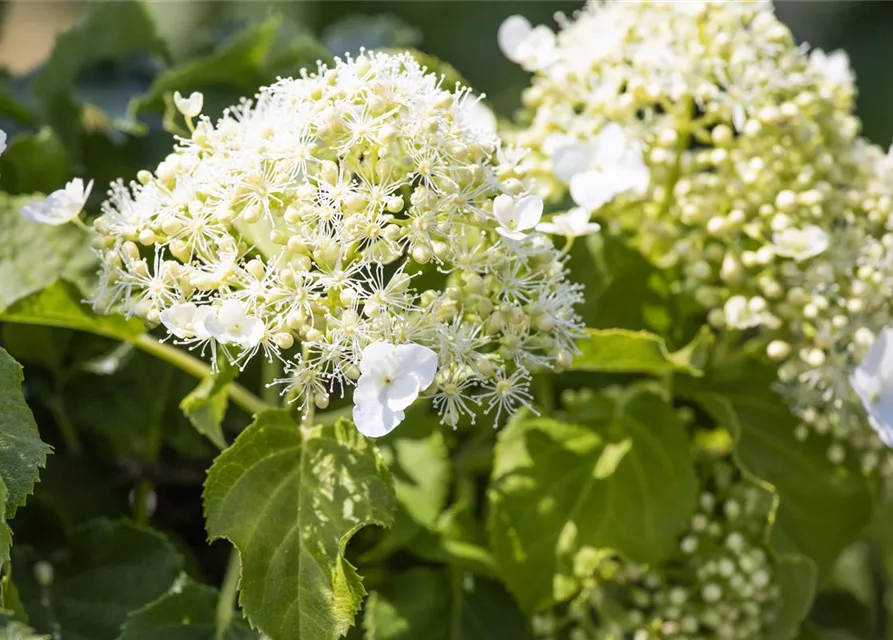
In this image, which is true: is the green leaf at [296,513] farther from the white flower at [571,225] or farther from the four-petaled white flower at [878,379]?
the four-petaled white flower at [878,379]

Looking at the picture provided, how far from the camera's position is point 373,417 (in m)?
0.47

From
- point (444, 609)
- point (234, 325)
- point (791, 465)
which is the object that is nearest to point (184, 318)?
point (234, 325)

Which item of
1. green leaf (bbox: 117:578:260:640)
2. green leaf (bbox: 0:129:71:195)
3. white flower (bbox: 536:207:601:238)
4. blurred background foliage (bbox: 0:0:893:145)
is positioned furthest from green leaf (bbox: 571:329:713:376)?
blurred background foliage (bbox: 0:0:893:145)

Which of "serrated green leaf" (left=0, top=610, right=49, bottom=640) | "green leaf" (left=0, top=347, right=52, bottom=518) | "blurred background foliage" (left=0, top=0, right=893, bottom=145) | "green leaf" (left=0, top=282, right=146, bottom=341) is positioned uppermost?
"blurred background foliage" (left=0, top=0, right=893, bottom=145)

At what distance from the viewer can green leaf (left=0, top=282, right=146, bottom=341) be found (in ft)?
2.00

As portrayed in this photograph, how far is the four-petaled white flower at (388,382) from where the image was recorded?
0.46m

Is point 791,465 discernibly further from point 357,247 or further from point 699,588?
point 357,247

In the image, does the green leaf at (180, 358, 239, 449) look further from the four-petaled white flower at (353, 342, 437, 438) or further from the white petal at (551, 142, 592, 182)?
the white petal at (551, 142, 592, 182)

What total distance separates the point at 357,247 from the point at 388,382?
0.25 feet

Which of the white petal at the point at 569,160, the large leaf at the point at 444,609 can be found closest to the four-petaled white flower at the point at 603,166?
the white petal at the point at 569,160

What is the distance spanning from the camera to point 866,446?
74 cm

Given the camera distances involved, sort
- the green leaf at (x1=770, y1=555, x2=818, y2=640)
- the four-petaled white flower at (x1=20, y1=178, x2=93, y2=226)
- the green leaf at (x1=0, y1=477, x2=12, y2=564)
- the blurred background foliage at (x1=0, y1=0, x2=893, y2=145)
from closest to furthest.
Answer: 1. the green leaf at (x1=0, y1=477, x2=12, y2=564)
2. the four-petaled white flower at (x1=20, y1=178, x2=93, y2=226)
3. the green leaf at (x1=770, y1=555, x2=818, y2=640)
4. the blurred background foliage at (x1=0, y1=0, x2=893, y2=145)

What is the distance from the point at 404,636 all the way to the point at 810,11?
85.1 inches

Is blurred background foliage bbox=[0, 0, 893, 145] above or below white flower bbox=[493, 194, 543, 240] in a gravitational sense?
above
